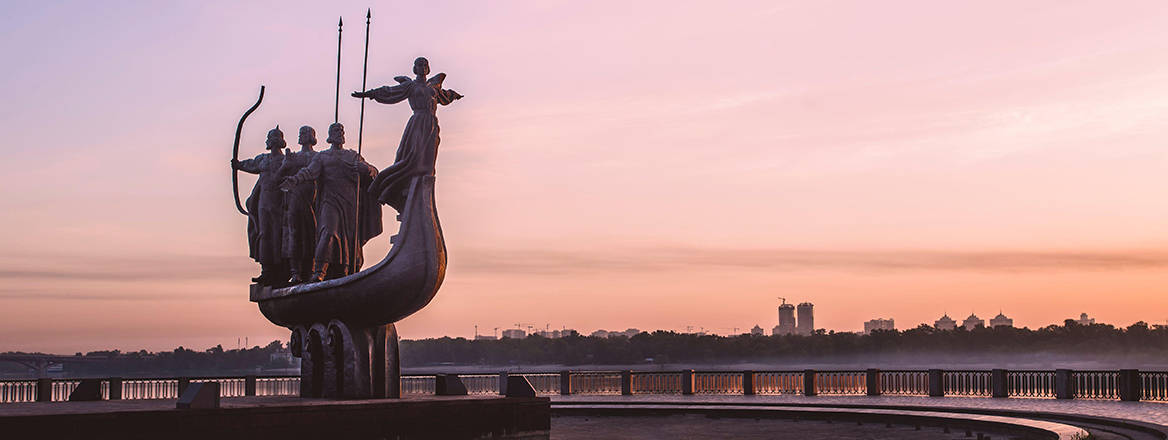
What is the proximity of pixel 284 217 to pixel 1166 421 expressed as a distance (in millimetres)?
16600

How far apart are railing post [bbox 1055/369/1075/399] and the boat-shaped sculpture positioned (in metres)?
19.9

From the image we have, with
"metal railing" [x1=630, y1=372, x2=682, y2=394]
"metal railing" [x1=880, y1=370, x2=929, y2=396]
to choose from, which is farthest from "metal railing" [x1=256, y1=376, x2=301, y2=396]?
"metal railing" [x1=880, y1=370, x2=929, y2=396]

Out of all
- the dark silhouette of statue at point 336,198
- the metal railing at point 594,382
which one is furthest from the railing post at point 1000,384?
the dark silhouette of statue at point 336,198

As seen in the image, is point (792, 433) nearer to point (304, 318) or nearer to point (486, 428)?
point (486, 428)

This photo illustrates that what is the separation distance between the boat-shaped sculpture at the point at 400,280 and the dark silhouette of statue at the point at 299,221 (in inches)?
49.0

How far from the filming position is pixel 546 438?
1978 cm

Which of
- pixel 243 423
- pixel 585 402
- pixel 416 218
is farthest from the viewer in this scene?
pixel 585 402

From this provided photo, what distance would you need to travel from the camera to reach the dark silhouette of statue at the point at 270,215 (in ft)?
68.2

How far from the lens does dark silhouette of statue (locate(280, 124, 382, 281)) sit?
20.0m

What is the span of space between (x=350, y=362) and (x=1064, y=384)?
2083cm

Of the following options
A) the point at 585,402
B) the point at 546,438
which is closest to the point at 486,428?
the point at 546,438

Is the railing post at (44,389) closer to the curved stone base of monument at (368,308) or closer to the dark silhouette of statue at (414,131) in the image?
the curved stone base of monument at (368,308)

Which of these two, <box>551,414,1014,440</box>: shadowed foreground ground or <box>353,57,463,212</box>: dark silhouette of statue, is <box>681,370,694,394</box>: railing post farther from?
<box>353,57,463,212</box>: dark silhouette of statue

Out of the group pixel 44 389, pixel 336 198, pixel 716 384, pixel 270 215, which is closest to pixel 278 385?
pixel 44 389
